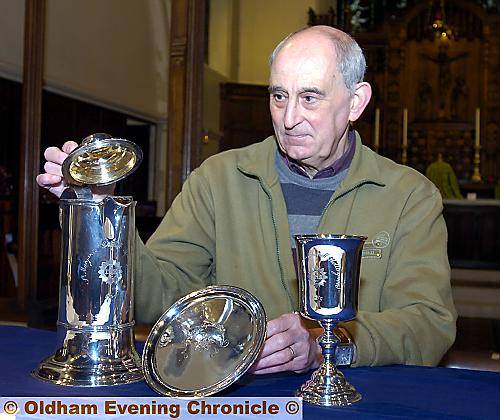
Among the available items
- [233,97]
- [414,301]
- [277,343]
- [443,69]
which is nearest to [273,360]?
[277,343]

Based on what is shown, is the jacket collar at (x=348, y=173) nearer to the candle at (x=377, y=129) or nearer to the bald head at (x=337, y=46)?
the bald head at (x=337, y=46)

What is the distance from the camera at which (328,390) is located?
45.2 inches

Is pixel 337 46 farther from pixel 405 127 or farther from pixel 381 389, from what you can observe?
pixel 405 127

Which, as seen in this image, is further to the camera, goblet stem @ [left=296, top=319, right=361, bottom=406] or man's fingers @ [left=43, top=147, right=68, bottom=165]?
man's fingers @ [left=43, top=147, right=68, bottom=165]

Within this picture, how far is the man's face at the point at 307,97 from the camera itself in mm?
1772

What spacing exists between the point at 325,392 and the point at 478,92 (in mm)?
11200

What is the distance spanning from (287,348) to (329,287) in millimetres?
197

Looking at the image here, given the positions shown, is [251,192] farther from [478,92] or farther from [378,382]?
[478,92]

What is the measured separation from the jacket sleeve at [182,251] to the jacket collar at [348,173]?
6.1 inches

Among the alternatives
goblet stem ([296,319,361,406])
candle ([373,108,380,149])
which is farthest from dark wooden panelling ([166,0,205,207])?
candle ([373,108,380,149])

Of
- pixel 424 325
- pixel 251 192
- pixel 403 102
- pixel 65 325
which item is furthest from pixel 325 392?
pixel 403 102

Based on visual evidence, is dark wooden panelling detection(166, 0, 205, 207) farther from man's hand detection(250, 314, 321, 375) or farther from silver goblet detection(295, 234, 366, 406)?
silver goblet detection(295, 234, 366, 406)

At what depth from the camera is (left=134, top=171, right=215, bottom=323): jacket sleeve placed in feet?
6.18

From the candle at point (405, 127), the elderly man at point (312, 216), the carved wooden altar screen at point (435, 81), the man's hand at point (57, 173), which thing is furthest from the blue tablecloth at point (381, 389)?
the carved wooden altar screen at point (435, 81)
